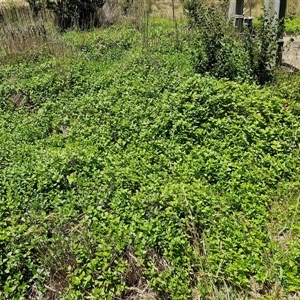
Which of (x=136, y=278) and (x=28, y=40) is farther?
(x=28, y=40)

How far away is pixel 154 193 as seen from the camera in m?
2.94

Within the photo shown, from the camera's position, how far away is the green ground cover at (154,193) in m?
2.44

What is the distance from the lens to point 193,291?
2.41 metres

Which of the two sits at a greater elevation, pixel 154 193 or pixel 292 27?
pixel 292 27

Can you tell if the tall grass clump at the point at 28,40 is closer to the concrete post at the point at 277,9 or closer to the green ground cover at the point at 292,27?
the concrete post at the point at 277,9

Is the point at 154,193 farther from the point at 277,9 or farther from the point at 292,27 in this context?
the point at 292,27

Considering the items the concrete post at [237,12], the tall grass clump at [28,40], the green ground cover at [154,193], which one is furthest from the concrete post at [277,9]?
the tall grass clump at [28,40]

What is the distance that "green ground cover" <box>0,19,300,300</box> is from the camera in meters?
2.44

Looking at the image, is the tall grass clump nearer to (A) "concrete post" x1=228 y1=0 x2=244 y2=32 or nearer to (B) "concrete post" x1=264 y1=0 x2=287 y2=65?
(A) "concrete post" x1=228 y1=0 x2=244 y2=32

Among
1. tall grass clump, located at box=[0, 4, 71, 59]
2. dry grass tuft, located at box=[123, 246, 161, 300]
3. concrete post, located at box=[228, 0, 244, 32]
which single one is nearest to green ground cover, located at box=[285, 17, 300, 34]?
concrete post, located at box=[228, 0, 244, 32]

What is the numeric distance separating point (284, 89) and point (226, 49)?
44.3 inches

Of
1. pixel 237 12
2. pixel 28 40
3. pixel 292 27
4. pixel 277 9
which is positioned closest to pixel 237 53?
pixel 277 9

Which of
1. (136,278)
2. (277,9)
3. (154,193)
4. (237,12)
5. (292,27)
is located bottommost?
(136,278)

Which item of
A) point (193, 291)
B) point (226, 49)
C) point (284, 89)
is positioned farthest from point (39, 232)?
point (226, 49)
